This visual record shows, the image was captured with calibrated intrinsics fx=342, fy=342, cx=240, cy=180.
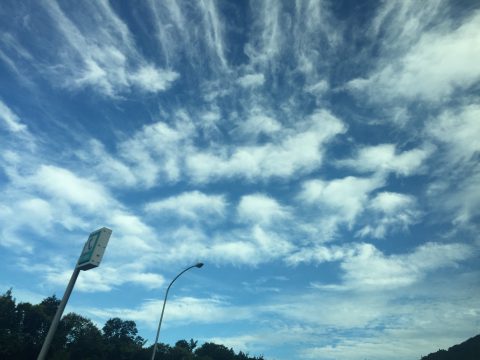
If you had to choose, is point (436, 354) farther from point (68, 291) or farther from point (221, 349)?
point (68, 291)

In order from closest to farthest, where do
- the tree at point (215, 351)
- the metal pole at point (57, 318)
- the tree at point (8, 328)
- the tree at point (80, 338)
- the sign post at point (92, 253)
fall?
the metal pole at point (57, 318), the sign post at point (92, 253), the tree at point (8, 328), the tree at point (80, 338), the tree at point (215, 351)

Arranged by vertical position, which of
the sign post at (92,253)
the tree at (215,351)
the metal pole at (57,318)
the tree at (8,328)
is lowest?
the metal pole at (57,318)

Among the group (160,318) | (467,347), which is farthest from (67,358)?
(467,347)

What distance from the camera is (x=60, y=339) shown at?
7031 centimetres

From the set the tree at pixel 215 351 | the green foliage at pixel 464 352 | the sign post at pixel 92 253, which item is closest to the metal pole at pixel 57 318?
the sign post at pixel 92 253

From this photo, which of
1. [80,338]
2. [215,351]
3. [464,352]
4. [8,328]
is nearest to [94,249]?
[8,328]

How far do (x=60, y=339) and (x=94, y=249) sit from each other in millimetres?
75596

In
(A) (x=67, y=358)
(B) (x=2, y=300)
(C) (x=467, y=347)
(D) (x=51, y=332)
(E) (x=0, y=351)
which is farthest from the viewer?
Answer: (C) (x=467, y=347)

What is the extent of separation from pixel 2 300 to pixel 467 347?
159 meters

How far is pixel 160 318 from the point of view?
24.5 m

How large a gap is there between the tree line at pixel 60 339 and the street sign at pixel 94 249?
6127 centimetres

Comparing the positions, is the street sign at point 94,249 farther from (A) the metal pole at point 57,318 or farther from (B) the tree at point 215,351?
(B) the tree at point 215,351

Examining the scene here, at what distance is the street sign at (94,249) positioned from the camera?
31.1 ft

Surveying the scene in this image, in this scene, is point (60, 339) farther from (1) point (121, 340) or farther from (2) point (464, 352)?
(2) point (464, 352)
